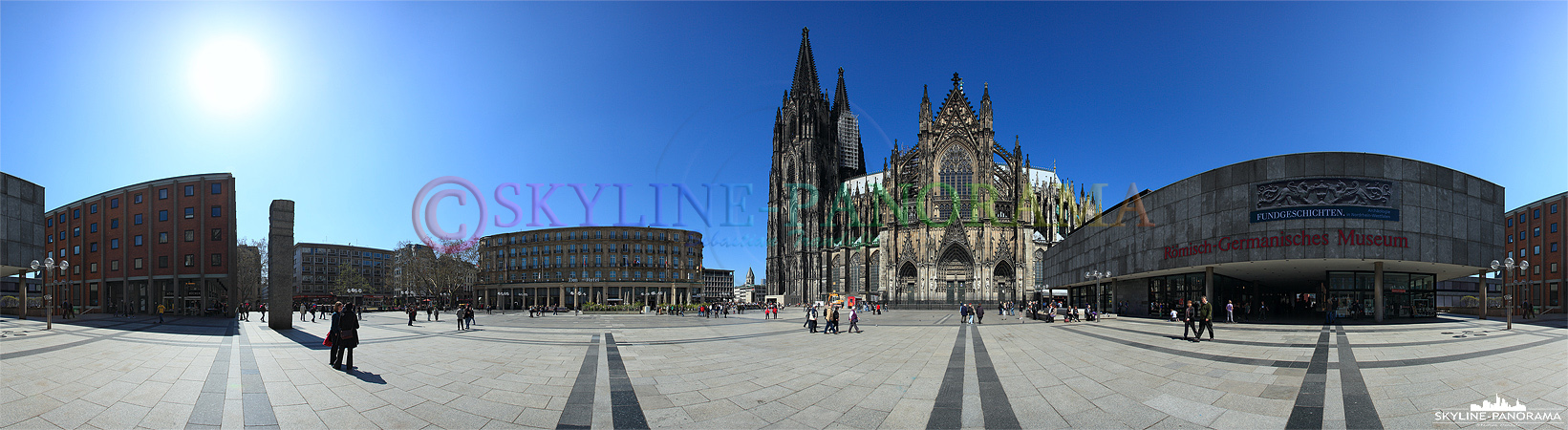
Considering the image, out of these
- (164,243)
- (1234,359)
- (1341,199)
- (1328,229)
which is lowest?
(1234,359)

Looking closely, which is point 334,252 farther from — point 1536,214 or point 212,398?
point 1536,214

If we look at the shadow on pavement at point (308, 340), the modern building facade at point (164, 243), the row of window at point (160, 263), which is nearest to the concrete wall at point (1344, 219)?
the shadow on pavement at point (308, 340)

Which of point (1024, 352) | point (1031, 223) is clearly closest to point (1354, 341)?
point (1024, 352)

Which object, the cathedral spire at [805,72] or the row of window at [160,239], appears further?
the cathedral spire at [805,72]

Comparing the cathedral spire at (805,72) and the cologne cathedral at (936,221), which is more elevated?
the cathedral spire at (805,72)

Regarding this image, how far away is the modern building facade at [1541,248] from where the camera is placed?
58.2 meters

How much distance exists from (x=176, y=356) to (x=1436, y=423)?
2299 cm

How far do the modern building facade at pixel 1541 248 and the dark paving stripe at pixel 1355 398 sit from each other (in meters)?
66.8

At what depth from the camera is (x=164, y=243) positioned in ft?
168

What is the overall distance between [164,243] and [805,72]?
258 feet

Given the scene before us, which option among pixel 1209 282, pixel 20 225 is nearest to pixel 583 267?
pixel 20 225

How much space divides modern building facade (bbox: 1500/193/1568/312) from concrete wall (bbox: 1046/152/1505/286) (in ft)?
122

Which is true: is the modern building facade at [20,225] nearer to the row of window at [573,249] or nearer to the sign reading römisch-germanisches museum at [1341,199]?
the sign reading römisch-germanisches museum at [1341,199]

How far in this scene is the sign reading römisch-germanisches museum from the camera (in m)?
29.3
